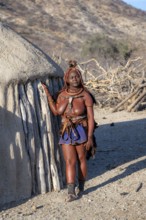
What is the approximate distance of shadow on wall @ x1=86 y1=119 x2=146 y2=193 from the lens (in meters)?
7.60

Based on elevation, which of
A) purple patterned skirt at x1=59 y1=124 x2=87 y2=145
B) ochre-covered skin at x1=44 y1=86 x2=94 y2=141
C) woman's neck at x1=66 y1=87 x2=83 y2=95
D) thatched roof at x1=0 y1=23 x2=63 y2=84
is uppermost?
thatched roof at x1=0 y1=23 x2=63 y2=84

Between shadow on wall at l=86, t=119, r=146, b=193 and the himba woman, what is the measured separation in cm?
54

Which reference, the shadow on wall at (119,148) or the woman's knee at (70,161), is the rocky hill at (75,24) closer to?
the shadow on wall at (119,148)

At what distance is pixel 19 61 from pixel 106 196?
1859 mm

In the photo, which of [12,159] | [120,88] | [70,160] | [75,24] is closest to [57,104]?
[70,160]

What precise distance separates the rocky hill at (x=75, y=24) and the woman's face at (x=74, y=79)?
961 inches

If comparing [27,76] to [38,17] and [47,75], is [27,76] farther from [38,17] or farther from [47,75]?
[38,17]

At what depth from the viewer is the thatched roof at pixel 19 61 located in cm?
625

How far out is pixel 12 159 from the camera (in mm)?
6156

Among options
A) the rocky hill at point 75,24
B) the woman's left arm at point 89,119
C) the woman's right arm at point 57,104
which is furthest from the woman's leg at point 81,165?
the rocky hill at point 75,24

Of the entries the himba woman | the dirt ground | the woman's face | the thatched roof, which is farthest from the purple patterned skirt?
the thatched roof

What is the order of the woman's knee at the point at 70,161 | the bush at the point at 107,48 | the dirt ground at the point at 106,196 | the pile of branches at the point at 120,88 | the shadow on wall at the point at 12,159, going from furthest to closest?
the bush at the point at 107,48 → the pile of branches at the point at 120,88 → the woman's knee at the point at 70,161 → the shadow on wall at the point at 12,159 → the dirt ground at the point at 106,196

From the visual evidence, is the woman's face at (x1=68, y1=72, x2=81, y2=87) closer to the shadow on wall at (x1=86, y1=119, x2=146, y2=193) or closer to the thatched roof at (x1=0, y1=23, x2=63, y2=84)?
the thatched roof at (x1=0, y1=23, x2=63, y2=84)

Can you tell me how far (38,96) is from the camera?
649 cm
